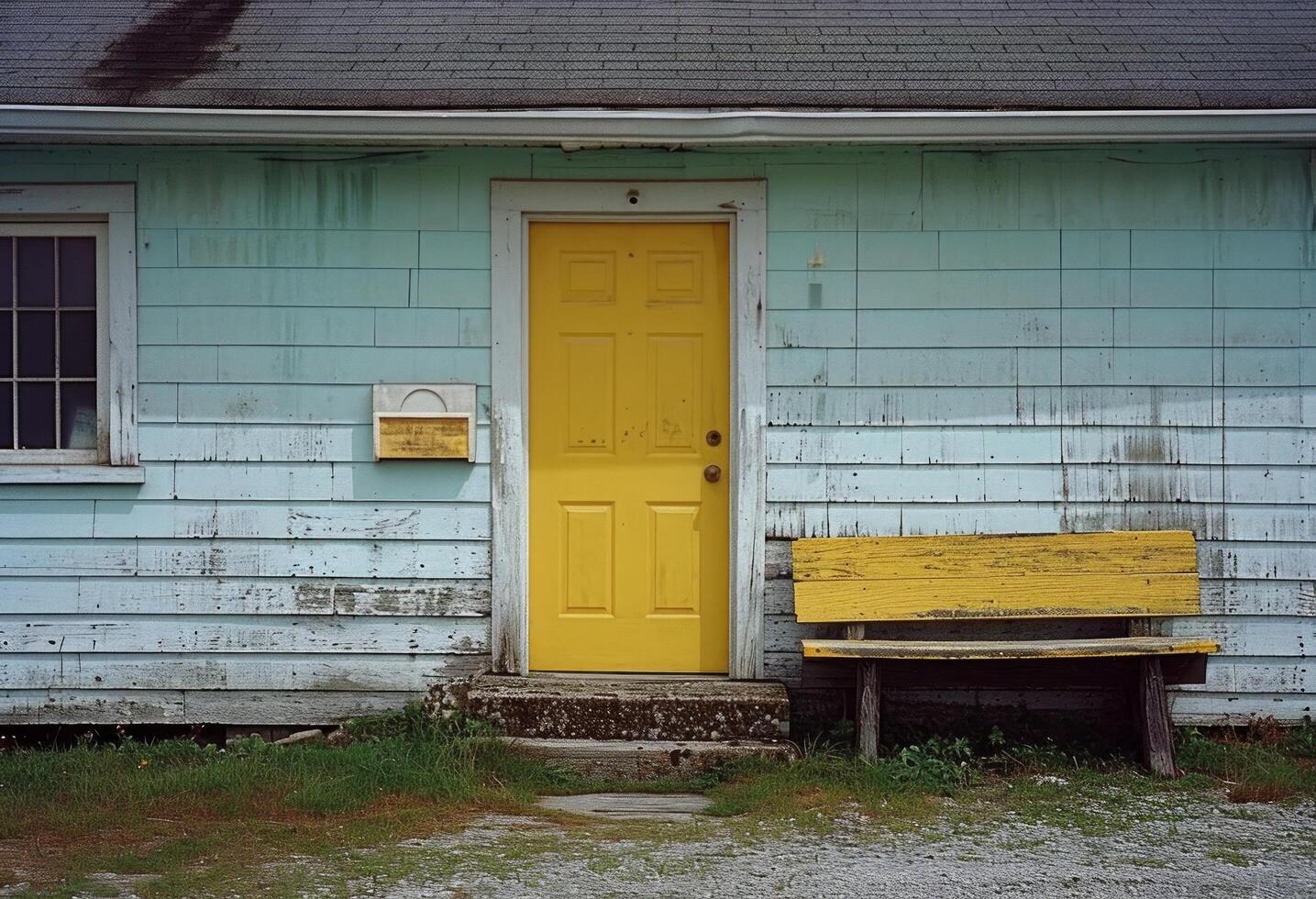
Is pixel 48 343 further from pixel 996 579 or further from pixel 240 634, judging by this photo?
pixel 996 579

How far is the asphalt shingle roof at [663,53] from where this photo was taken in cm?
562

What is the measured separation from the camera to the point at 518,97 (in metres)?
5.59

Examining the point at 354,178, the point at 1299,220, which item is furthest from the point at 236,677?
the point at 1299,220

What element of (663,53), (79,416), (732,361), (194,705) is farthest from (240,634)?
(663,53)

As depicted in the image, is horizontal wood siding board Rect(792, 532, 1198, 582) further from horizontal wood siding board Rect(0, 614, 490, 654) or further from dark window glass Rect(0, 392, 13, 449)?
dark window glass Rect(0, 392, 13, 449)

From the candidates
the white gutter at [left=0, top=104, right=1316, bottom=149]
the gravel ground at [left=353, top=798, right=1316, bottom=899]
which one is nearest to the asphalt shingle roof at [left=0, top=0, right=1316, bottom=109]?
the white gutter at [left=0, top=104, right=1316, bottom=149]

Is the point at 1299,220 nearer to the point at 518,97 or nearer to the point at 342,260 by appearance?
the point at 518,97

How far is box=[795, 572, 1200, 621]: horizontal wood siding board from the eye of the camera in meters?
5.66

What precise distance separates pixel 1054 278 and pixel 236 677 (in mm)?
4318

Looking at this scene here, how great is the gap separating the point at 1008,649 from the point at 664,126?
8.93 ft

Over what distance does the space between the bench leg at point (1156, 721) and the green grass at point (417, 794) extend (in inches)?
3.8

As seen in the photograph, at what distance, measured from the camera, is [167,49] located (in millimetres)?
6055

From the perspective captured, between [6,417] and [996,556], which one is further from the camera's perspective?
[6,417]

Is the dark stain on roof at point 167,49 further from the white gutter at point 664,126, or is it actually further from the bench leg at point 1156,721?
the bench leg at point 1156,721
